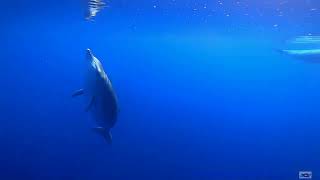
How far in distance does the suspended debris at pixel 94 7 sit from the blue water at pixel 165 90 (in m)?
0.04

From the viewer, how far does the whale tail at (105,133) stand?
324 centimetres

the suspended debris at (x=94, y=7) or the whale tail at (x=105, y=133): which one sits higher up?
the suspended debris at (x=94, y=7)

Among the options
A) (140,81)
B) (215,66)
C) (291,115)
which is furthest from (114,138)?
(291,115)

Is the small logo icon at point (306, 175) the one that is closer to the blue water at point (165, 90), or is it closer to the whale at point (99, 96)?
the blue water at point (165, 90)

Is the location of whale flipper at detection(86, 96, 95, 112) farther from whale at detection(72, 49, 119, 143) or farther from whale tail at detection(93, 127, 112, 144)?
whale tail at detection(93, 127, 112, 144)

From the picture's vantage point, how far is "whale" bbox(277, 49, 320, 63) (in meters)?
3.47

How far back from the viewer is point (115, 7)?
132 inches

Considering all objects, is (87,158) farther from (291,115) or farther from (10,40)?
(291,115)

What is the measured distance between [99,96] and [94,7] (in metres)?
0.83

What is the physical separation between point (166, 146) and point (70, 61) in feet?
3.44

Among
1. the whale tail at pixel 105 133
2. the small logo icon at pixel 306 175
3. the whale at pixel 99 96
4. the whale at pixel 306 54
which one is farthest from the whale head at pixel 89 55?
the small logo icon at pixel 306 175

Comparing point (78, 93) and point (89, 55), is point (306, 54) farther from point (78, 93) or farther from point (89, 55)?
point (78, 93)

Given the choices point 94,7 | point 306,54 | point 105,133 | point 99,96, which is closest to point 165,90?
point 105,133

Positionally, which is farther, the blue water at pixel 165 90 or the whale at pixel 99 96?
the blue water at pixel 165 90
